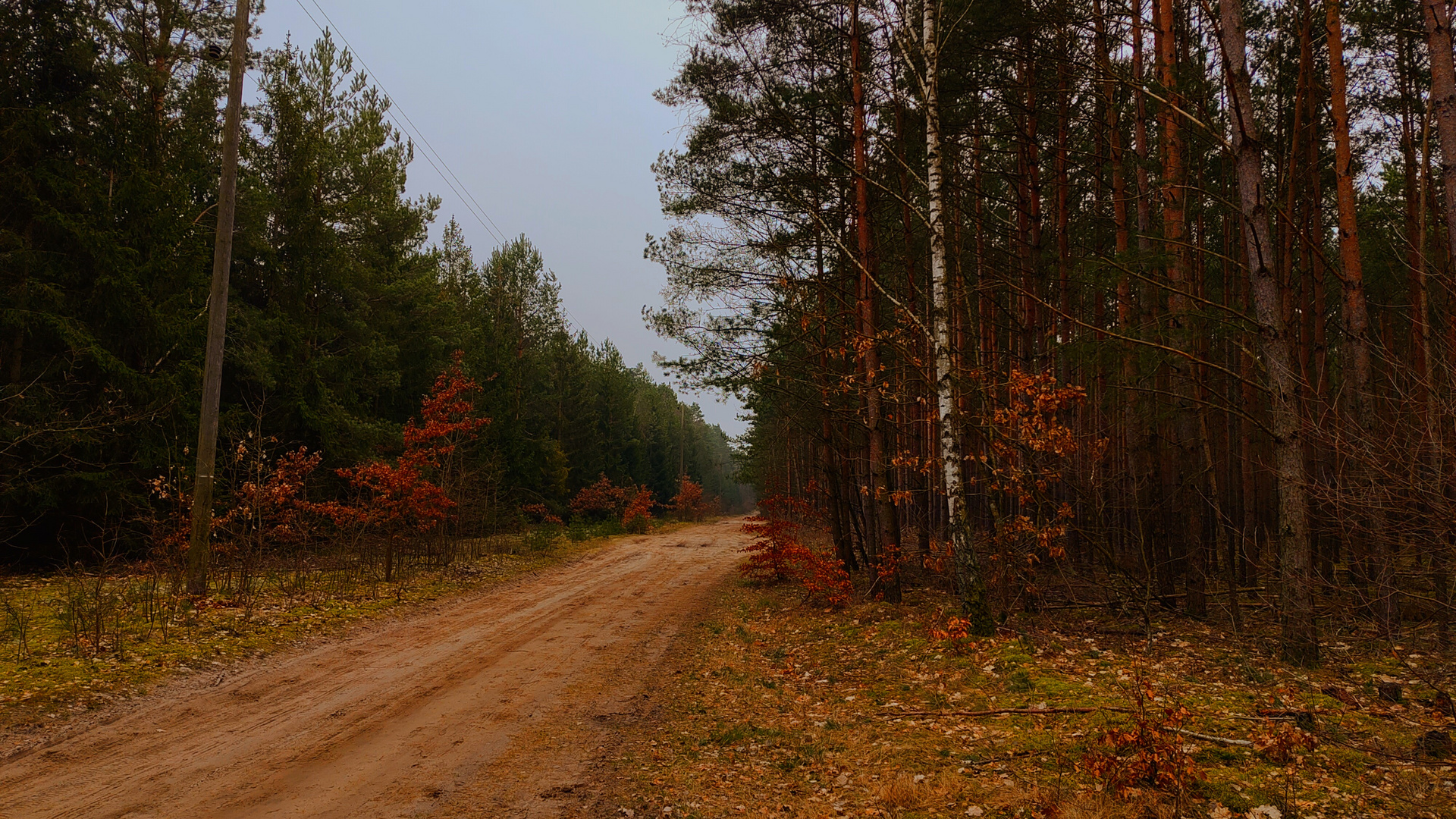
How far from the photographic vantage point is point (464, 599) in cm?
1353

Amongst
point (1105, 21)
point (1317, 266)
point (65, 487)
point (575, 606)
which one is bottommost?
point (575, 606)

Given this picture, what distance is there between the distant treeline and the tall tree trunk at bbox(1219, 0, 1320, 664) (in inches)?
534

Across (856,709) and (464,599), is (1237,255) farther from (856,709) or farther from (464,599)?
Result: (464,599)

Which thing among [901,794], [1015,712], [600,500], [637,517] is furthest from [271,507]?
[600,500]

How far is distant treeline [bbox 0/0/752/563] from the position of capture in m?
14.0

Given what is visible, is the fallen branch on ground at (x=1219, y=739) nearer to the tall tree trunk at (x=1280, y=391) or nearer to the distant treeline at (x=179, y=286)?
the tall tree trunk at (x=1280, y=391)

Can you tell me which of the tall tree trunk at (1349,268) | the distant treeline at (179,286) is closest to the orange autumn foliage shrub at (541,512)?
the distant treeline at (179,286)

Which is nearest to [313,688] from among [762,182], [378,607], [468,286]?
[378,607]

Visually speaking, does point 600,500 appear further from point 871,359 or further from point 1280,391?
point 1280,391

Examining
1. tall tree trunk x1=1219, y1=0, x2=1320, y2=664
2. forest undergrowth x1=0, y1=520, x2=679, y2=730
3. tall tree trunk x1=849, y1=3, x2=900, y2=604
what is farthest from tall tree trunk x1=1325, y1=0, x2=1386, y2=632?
forest undergrowth x1=0, y1=520, x2=679, y2=730

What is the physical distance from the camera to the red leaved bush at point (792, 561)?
11477 mm

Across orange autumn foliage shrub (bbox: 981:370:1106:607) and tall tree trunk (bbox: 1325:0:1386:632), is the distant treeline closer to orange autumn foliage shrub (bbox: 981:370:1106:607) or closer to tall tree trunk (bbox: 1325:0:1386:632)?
orange autumn foliage shrub (bbox: 981:370:1106:607)

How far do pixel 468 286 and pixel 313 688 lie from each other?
31.2m

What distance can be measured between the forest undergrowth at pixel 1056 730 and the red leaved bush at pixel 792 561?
2519mm
